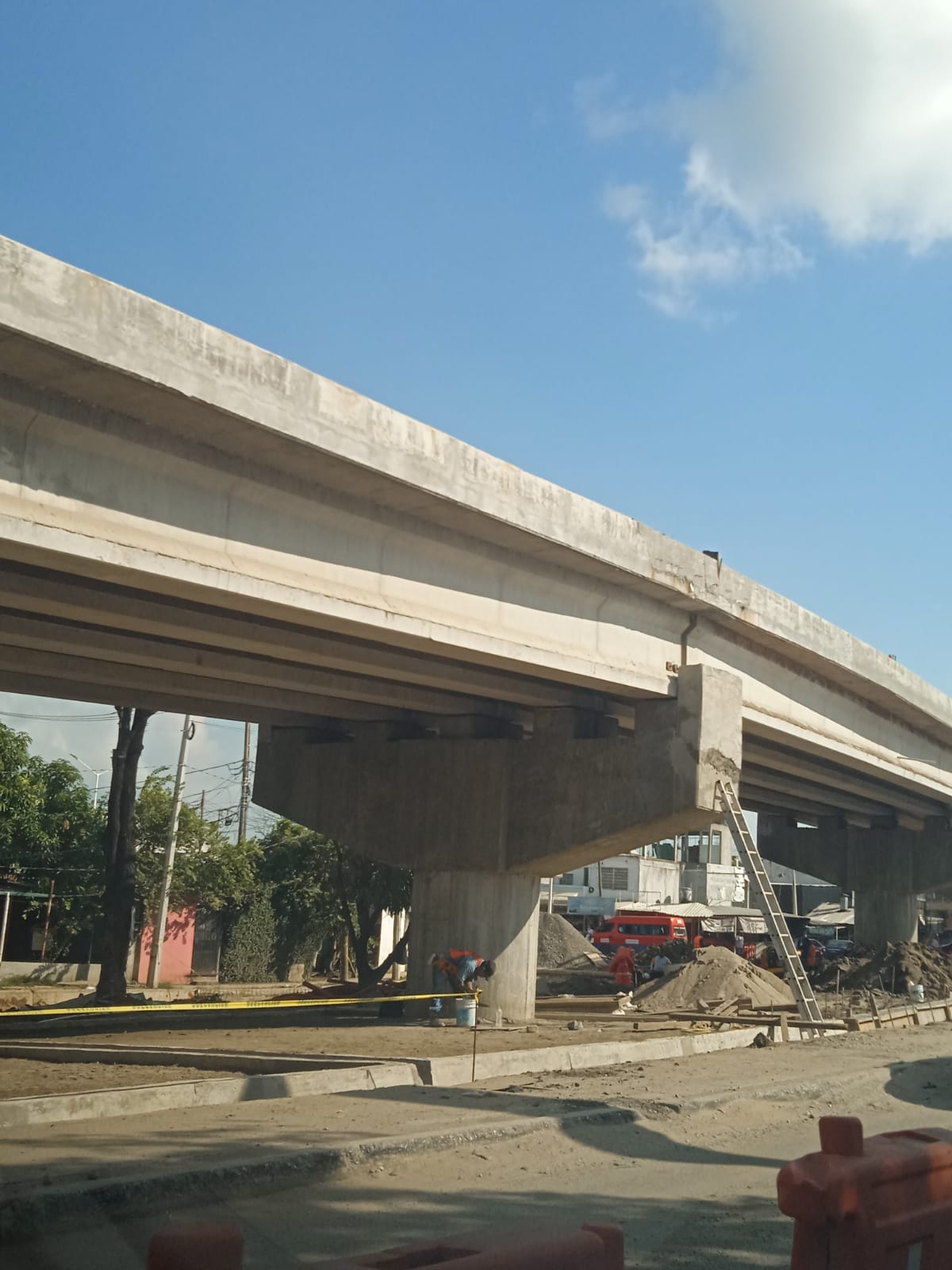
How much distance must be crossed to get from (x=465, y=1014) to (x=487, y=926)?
1.84m

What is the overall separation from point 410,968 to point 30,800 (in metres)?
25.7

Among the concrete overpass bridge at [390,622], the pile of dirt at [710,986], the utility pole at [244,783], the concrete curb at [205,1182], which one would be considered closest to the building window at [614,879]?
the utility pole at [244,783]

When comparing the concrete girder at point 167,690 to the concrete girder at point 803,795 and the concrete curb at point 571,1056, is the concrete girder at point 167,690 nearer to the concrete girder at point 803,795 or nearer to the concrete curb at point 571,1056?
the concrete curb at point 571,1056

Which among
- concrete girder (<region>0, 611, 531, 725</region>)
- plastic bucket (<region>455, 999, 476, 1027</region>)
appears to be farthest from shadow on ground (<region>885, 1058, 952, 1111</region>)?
concrete girder (<region>0, 611, 531, 725</region>)

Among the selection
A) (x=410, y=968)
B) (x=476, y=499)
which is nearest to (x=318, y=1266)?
(x=476, y=499)

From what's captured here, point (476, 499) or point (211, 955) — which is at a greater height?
point (476, 499)

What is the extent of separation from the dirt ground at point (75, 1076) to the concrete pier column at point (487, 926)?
25.1 feet

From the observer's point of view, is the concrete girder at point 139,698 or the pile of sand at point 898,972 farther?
the pile of sand at point 898,972

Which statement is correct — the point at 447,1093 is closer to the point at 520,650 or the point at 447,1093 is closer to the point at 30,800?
the point at 520,650

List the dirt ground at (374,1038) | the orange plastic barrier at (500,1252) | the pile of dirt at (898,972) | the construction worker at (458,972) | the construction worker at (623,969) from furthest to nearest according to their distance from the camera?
the construction worker at (623,969), the pile of dirt at (898,972), the construction worker at (458,972), the dirt ground at (374,1038), the orange plastic barrier at (500,1252)

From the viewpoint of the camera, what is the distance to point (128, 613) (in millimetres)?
14383

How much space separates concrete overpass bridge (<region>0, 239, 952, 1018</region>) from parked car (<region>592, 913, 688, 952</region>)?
1905 centimetres

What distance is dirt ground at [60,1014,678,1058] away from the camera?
50.0 ft

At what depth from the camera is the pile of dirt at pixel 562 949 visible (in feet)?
141
